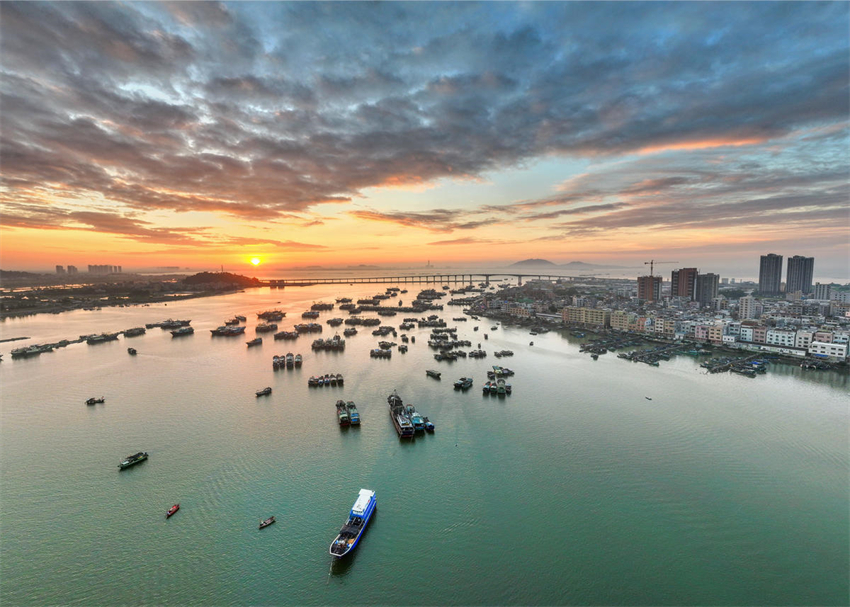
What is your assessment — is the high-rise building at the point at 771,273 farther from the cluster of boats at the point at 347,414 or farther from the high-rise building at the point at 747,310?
the cluster of boats at the point at 347,414

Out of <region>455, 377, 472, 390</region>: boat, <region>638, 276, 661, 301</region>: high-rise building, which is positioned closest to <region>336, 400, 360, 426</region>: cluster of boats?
<region>455, 377, 472, 390</region>: boat

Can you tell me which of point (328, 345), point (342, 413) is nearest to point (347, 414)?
point (342, 413)

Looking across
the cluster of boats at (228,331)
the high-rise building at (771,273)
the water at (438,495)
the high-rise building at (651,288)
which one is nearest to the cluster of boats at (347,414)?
the water at (438,495)

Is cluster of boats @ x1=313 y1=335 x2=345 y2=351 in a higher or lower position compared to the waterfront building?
lower

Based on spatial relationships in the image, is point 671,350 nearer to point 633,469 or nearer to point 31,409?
point 633,469

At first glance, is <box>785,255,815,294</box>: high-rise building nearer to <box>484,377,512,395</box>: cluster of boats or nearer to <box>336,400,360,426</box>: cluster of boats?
<box>484,377,512,395</box>: cluster of boats

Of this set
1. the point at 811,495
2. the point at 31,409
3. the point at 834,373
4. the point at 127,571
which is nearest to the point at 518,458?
the point at 811,495
